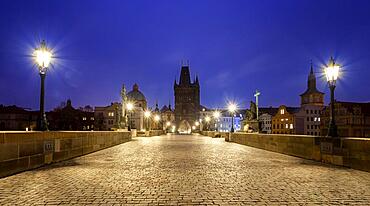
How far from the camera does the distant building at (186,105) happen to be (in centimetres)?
15588

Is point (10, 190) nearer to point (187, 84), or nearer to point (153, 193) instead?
point (153, 193)

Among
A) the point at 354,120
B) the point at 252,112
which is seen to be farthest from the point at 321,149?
the point at 354,120

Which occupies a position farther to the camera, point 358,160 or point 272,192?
point 358,160

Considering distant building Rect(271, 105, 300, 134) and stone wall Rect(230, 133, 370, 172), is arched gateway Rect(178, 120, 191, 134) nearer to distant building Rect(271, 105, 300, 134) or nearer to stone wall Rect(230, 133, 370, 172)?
distant building Rect(271, 105, 300, 134)

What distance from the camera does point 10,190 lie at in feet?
24.7

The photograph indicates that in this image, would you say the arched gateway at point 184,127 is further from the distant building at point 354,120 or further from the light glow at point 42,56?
the light glow at point 42,56

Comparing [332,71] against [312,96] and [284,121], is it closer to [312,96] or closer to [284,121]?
[284,121]

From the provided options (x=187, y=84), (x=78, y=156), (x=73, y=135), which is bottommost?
(x=78, y=156)

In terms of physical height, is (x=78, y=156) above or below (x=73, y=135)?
below

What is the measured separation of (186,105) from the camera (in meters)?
158

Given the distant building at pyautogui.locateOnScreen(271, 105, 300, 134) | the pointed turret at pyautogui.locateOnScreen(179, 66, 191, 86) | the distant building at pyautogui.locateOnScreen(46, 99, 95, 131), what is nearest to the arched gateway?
the pointed turret at pyautogui.locateOnScreen(179, 66, 191, 86)

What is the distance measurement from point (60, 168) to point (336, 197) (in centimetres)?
857

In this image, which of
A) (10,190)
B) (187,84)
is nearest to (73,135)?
(10,190)

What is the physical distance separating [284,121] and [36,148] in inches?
4128
